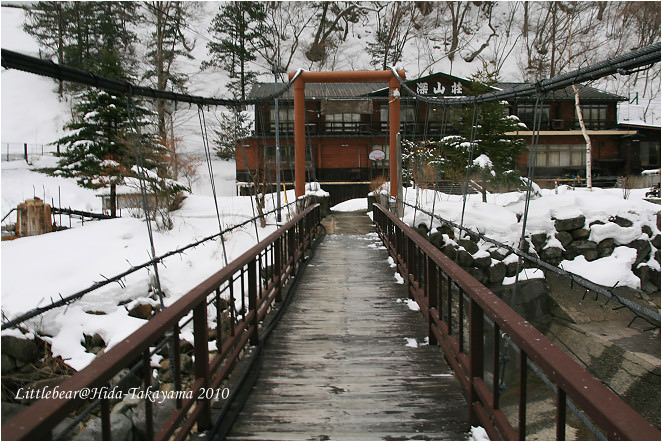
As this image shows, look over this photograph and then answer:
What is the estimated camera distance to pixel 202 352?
213 cm

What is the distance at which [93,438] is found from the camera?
13.4 feet

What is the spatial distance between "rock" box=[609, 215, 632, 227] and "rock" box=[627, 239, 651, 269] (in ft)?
1.41

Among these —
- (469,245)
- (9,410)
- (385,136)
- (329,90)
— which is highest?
(329,90)

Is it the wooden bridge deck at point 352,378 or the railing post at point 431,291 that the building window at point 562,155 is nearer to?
the wooden bridge deck at point 352,378

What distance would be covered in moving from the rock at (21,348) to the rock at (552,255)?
9762 millimetres

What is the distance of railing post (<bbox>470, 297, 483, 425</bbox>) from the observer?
207cm

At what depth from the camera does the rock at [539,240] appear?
1002 cm

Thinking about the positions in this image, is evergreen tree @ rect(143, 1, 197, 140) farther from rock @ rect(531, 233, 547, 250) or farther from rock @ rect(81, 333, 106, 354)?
rock @ rect(531, 233, 547, 250)

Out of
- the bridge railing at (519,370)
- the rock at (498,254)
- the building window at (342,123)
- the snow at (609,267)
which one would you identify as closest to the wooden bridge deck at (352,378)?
the bridge railing at (519,370)

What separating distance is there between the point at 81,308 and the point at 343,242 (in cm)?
465

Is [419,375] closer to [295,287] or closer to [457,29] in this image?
[295,287]

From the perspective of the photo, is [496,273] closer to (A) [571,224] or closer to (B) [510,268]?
(B) [510,268]

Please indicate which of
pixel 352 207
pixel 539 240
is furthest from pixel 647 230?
pixel 352 207

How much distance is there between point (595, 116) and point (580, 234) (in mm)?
18683
